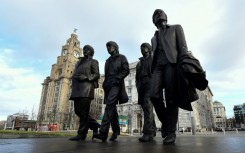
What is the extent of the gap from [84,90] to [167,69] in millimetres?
2259

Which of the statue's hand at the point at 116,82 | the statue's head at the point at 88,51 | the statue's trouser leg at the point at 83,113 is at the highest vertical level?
the statue's head at the point at 88,51

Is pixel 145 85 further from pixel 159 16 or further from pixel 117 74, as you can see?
pixel 159 16

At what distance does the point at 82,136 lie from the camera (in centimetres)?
484

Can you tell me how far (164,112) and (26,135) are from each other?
6.94m

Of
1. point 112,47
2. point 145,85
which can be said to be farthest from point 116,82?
point 112,47

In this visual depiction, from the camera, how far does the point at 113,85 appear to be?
4.86 m

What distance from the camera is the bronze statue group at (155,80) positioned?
3.43 metres

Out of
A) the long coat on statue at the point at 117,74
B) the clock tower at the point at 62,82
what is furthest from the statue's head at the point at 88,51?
the clock tower at the point at 62,82

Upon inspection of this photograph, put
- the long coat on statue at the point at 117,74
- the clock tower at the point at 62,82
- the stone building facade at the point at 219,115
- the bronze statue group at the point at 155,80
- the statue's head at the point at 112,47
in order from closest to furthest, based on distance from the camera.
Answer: the bronze statue group at the point at 155,80, the long coat on statue at the point at 117,74, the statue's head at the point at 112,47, the clock tower at the point at 62,82, the stone building facade at the point at 219,115

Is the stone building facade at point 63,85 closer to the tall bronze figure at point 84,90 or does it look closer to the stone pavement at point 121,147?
the tall bronze figure at point 84,90

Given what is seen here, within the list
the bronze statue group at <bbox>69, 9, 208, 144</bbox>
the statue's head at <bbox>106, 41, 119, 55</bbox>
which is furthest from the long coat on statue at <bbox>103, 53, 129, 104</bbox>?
the statue's head at <bbox>106, 41, 119, 55</bbox>

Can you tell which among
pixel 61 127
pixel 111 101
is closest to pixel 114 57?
pixel 111 101

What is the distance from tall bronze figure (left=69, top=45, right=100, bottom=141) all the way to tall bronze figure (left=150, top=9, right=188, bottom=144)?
1845 mm

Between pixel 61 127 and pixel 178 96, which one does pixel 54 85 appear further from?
pixel 178 96
